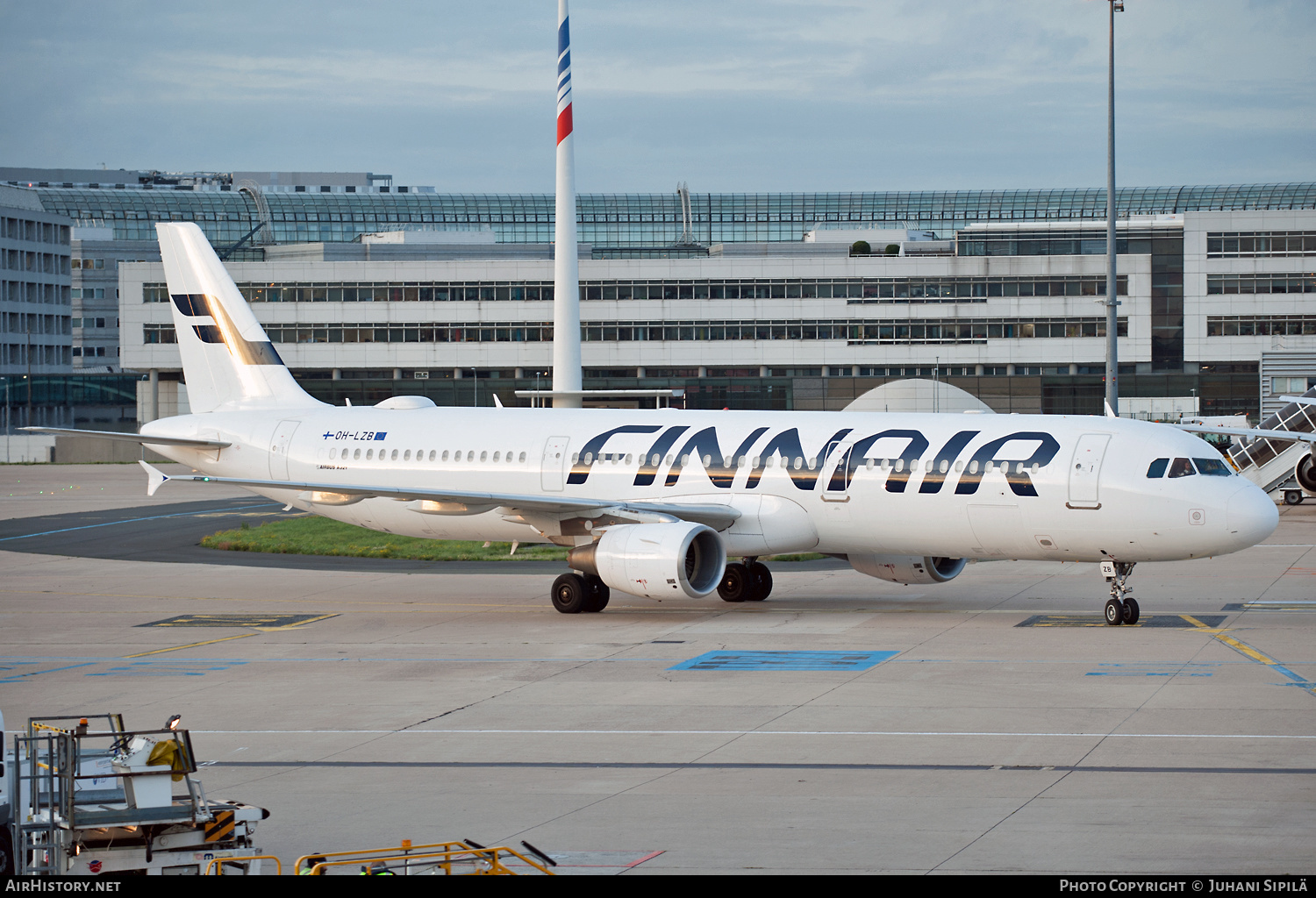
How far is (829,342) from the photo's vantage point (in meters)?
102

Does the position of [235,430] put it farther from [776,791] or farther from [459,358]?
[459,358]

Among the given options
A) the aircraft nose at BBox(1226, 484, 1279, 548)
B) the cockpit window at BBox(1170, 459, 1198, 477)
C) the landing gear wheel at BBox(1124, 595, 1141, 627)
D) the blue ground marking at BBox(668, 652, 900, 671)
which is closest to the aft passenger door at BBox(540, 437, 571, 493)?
the blue ground marking at BBox(668, 652, 900, 671)

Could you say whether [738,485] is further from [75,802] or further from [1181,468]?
[75,802]

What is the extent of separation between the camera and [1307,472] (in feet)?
188

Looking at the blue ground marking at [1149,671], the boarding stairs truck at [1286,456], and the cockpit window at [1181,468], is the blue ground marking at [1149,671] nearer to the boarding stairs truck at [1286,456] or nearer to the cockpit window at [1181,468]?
the cockpit window at [1181,468]

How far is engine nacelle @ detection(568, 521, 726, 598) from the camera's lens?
28250mm

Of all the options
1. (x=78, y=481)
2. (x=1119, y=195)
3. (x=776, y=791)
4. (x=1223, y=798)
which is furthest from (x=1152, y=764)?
(x=1119, y=195)

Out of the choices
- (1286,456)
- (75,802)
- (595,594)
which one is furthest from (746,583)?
(1286,456)

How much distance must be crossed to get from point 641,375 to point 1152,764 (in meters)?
86.2

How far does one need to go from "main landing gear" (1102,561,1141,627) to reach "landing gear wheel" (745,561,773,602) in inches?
310

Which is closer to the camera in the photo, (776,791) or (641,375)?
(776,791)

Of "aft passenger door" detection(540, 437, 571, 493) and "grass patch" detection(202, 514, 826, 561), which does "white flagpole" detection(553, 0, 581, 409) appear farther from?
"aft passenger door" detection(540, 437, 571, 493)

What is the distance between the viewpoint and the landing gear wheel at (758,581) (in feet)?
108

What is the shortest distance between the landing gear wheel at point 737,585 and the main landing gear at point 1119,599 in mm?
8113
